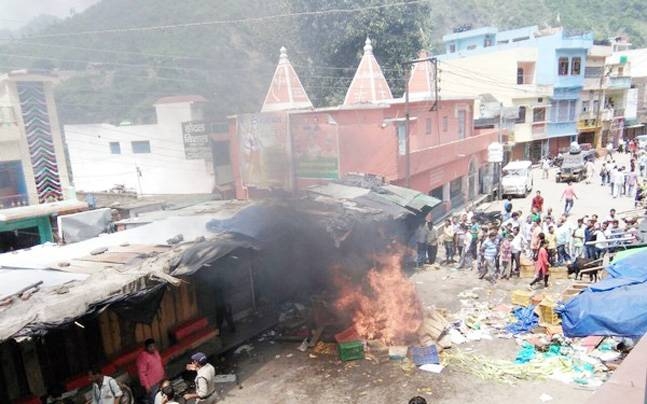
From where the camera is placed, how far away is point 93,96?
34625mm

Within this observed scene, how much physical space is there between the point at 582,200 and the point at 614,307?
20.3 meters

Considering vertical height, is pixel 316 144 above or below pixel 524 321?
above

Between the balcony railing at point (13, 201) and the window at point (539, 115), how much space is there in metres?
36.2

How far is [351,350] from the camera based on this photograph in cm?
976

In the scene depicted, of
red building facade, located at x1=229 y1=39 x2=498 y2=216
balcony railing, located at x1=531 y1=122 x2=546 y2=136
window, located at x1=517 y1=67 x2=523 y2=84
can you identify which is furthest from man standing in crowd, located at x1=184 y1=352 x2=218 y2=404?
window, located at x1=517 y1=67 x2=523 y2=84

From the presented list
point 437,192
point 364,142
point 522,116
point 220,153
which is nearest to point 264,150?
point 364,142

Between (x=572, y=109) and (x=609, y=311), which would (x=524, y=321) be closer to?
(x=609, y=311)

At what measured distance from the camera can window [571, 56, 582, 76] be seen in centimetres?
4088

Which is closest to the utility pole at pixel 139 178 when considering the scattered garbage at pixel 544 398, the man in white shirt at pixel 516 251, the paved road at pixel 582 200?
the paved road at pixel 582 200

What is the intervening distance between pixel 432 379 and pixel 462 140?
58.6 feet

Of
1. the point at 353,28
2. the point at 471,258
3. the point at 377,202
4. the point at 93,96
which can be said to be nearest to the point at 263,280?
the point at 377,202

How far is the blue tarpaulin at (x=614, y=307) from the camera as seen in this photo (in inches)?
263

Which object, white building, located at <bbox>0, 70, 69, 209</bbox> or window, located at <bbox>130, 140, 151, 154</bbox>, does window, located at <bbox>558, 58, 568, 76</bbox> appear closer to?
window, located at <bbox>130, 140, 151, 154</bbox>

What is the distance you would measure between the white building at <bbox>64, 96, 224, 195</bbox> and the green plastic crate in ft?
67.3
